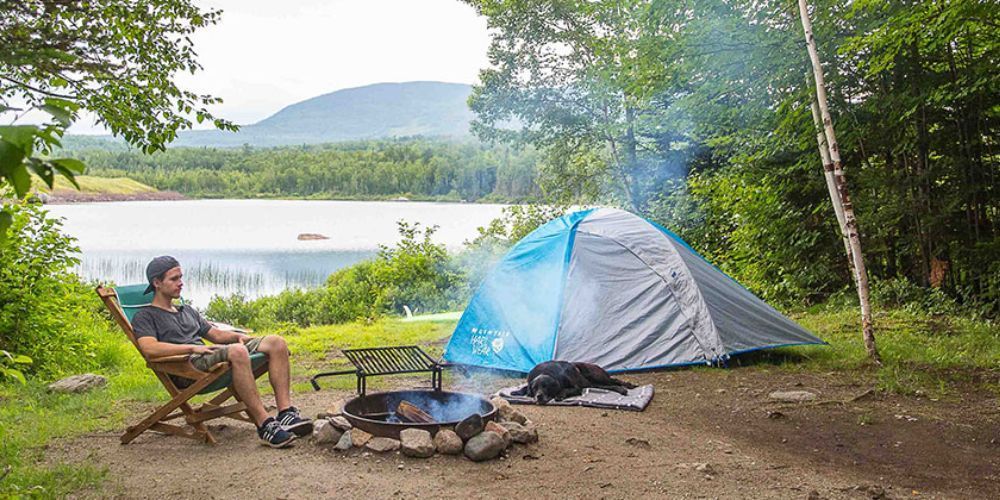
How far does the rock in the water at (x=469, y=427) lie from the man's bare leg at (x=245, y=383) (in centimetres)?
102

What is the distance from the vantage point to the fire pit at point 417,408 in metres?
4.04

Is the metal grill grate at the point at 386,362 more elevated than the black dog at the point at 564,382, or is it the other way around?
the metal grill grate at the point at 386,362

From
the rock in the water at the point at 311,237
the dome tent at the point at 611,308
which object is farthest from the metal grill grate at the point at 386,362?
the rock in the water at the point at 311,237

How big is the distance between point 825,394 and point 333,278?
40.8ft

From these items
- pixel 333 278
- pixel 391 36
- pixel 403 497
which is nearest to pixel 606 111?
pixel 333 278

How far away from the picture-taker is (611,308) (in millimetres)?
6359

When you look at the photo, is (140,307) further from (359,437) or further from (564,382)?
(564,382)

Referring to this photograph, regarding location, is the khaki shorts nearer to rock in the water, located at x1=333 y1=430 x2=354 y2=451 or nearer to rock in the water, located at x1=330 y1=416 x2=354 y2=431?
rock in the water, located at x1=330 y1=416 x2=354 y2=431

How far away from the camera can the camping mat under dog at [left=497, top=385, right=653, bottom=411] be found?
4984 mm

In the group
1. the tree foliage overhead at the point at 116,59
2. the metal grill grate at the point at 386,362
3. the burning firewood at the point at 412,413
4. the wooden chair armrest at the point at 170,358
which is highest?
the tree foliage overhead at the point at 116,59

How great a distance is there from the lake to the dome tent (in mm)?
3681

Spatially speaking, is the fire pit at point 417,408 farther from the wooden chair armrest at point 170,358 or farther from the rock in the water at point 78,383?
the rock in the water at point 78,383

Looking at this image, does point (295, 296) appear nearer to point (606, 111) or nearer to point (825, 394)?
point (606, 111)

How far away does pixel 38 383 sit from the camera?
5637 millimetres
